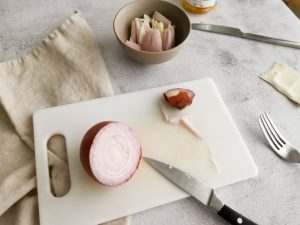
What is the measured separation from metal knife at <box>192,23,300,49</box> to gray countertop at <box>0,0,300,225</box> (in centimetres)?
2

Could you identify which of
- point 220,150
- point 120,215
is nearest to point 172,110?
point 220,150

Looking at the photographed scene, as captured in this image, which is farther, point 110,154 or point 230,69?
point 230,69

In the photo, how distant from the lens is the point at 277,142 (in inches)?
30.4

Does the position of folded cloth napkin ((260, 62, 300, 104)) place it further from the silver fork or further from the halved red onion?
the halved red onion

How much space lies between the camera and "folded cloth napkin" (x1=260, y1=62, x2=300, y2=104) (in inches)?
34.3

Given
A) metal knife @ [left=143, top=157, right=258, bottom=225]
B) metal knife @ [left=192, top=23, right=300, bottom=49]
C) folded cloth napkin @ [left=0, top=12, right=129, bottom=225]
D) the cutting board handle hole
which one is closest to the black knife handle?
metal knife @ [left=143, top=157, right=258, bottom=225]

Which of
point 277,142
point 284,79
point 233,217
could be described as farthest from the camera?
point 284,79

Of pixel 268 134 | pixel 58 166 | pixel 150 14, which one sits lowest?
pixel 58 166

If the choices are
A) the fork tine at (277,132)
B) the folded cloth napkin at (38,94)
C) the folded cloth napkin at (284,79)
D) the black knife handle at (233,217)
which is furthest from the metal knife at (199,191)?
the folded cloth napkin at (284,79)

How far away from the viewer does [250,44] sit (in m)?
1.00

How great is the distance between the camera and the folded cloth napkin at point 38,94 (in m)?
0.68

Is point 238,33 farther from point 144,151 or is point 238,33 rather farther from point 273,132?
→ point 144,151

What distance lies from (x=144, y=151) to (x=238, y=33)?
56 centimetres

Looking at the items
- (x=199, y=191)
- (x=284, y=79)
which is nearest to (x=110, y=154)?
(x=199, y=191)
